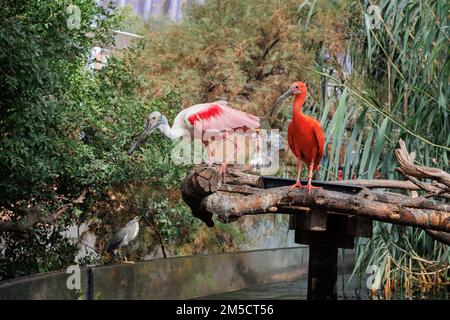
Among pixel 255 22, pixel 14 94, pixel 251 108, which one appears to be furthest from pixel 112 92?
pixel 255 22

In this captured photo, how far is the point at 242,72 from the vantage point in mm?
11688

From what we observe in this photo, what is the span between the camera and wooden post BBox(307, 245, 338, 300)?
571 centimetres

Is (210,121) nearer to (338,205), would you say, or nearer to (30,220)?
(338,205)

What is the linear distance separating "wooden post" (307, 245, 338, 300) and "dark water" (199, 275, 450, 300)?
232cm

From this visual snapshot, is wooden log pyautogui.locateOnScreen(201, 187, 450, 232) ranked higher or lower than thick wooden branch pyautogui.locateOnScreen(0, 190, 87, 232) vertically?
higher

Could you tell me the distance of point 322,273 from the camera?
5.75 metres

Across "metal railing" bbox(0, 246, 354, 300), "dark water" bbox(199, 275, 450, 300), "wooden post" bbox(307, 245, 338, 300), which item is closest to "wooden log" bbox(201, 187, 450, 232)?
"wooden post" bbox(307, 245, 338, 300)

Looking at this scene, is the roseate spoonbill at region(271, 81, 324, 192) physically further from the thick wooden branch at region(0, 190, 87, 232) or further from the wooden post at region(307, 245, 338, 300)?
the thick wooden branch at region(0, 190, 87, 232)

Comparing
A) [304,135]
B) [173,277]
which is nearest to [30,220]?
[173,277]

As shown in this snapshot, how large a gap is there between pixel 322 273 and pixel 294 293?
3435mm

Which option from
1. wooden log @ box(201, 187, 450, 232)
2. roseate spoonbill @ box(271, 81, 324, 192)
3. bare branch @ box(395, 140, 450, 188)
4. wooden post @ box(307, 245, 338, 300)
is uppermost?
roseate spoonbill @ box(271, 81, 324, 192)

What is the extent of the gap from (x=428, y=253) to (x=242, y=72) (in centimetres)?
477

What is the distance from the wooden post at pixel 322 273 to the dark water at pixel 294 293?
2.32 metres

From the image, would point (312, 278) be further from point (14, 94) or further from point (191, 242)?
point (191, 242)
